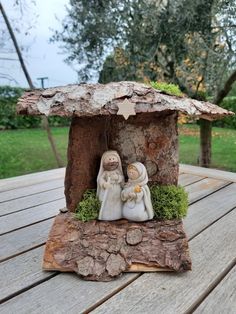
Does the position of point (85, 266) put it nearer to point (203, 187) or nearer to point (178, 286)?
point (178, 286)

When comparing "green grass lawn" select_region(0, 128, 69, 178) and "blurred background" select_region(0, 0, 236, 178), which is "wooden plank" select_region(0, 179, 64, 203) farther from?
"green grass lawn" select_region(0, 128, 69, 178)

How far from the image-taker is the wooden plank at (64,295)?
757 mm

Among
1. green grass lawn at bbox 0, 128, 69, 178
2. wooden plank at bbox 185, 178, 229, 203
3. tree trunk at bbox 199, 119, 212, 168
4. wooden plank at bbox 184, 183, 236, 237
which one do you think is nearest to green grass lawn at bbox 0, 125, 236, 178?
green grass lawn at bbox 0, 128, 69, 178

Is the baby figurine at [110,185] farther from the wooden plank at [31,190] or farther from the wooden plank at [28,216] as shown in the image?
the wooden plank at [31,190]

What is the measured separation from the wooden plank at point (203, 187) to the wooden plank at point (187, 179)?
1.6 inches

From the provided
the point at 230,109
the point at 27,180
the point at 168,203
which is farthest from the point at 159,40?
the point at 230,109

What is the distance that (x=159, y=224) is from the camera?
3.33 feet

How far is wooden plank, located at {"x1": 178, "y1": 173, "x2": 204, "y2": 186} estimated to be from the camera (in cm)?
192

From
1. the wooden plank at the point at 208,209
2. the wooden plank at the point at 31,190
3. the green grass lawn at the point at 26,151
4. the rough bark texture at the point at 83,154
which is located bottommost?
the green grass lawn at the point at 26,151

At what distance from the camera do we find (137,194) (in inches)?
38.4

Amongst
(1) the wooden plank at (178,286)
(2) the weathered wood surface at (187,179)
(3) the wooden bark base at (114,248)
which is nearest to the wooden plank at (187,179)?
(2) the weathered wood surface at (187,179)

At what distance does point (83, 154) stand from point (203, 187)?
98 centimetres

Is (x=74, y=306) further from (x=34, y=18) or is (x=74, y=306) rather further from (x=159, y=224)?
(x=34, y=18)

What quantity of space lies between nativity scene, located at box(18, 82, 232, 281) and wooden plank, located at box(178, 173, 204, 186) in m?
0.84
